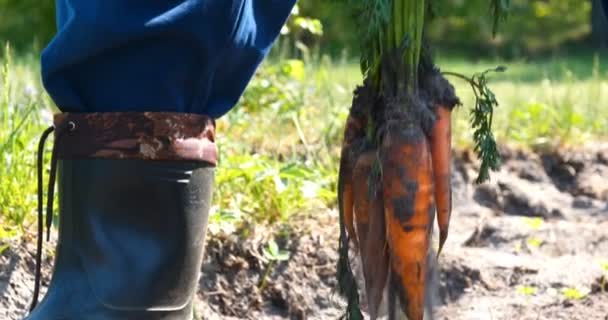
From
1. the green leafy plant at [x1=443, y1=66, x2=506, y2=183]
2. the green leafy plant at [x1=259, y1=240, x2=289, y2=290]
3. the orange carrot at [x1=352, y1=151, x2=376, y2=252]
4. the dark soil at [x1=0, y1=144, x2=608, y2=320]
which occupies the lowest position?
the dark soil at [x1=0, y1=144, x2=608, y2=320]

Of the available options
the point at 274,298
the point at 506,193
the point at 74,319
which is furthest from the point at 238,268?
the point at 506,193

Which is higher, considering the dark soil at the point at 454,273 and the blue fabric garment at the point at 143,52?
the blue fabric garment at the point at 143,52

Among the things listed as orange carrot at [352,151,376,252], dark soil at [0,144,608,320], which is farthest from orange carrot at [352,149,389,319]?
dark soil at [0,144,608,320]

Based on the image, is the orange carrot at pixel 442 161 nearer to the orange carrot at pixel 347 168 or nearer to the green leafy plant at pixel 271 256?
the orange carrot at pixel 347 168

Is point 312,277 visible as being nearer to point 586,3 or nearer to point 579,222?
point 579,222

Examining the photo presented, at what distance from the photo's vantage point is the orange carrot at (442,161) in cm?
209

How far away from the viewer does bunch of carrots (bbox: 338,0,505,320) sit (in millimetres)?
2008

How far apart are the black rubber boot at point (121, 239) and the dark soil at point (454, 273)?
0.40m

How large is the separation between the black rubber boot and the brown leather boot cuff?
0.05 ft

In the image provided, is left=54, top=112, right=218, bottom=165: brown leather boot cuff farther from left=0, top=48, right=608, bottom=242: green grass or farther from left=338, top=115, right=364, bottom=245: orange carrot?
left=0, top=48, right=608, bottom=242: green grass

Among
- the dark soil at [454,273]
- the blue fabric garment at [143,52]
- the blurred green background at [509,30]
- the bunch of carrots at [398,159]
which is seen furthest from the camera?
the blurred green background at [509,30]

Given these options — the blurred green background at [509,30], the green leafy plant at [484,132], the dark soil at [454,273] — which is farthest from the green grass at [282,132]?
the blurred green background at [509,30]

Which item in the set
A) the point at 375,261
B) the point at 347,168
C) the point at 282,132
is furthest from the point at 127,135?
the point at 282,132

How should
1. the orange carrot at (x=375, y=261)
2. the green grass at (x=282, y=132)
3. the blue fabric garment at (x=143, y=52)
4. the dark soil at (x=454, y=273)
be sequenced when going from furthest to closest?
the green grass at (x=282, y=132), the dark soil at (x=454, y=273), the orange carrot at (x=375, y=261), the blue fabric garment at (x=143, y=52)
